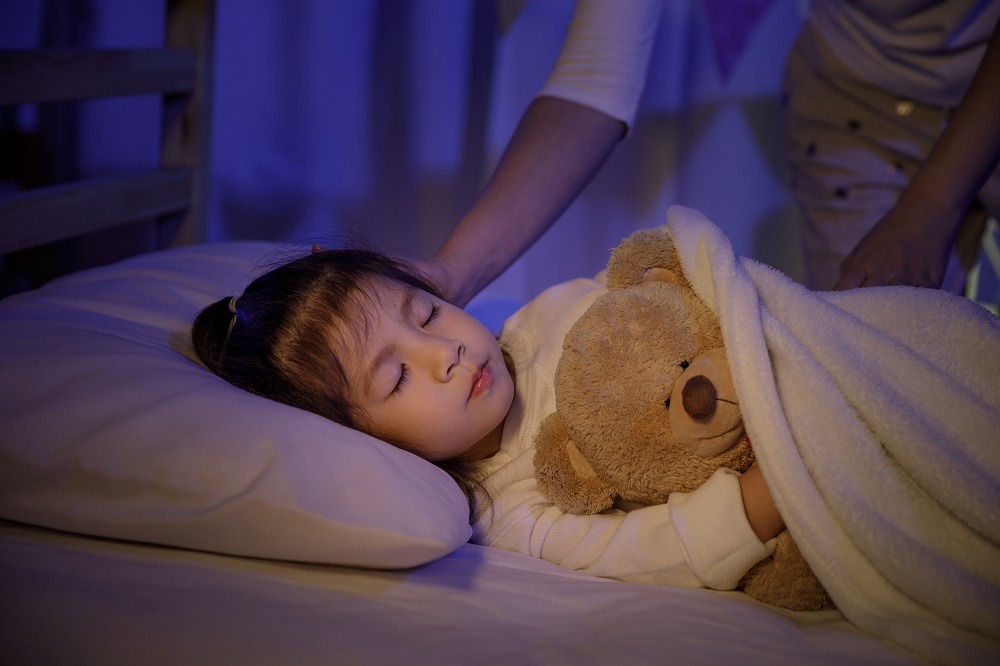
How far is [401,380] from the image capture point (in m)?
0.87

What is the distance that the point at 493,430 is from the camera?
975 mm

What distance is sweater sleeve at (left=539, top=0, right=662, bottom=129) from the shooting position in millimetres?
1294

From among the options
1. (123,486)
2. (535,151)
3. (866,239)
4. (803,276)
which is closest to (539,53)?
(535,151)

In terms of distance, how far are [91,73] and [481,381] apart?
81 centimetres

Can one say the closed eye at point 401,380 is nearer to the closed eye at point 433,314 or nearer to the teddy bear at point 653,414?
the closed eye at point 433,314

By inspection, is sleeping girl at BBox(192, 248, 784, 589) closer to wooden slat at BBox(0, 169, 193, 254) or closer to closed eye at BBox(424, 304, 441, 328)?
closed eye at BBox(424, 304, 441, 328)

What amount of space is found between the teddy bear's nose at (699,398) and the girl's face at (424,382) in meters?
0.25

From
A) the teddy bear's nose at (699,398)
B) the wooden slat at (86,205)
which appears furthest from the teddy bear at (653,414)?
the wooden slat at (86,205)

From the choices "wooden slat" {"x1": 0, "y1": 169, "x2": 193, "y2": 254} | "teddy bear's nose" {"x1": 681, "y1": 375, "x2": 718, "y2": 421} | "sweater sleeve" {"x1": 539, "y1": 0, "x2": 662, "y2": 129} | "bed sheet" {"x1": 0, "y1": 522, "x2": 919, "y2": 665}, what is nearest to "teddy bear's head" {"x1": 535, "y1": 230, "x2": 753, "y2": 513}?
"teddy bear's nose" {"x1": 681, "y1": 375, "x2": 718, "y2": 421}

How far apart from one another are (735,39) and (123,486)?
5.50ft

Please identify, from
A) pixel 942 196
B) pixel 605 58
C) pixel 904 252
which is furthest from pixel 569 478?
pixel 605 58

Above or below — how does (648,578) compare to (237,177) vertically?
below

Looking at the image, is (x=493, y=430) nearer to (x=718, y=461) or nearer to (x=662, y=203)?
(x=718, y=461)

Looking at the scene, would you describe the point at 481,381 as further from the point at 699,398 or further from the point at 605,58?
the point at 605,58
